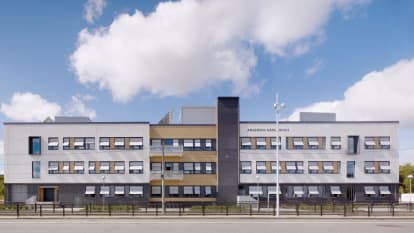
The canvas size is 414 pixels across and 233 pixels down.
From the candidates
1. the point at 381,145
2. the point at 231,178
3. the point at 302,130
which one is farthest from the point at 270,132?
the point at 381,145

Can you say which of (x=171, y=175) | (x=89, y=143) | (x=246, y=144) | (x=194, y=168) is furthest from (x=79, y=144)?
(x=246, y=144)

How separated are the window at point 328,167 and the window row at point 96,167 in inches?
1084

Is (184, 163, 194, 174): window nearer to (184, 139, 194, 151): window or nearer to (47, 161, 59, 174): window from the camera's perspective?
(184, 139, 194, 151): window

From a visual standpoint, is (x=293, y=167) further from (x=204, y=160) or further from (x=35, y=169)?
(x=35, y=169)

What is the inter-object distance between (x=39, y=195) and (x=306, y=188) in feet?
131

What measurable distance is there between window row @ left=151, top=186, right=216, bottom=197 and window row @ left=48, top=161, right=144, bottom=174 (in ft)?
14.2

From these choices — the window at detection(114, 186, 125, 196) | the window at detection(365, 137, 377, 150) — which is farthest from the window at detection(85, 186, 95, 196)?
the window at detection(365, 137, 377, 150)

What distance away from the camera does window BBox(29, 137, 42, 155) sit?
51441 millimetres

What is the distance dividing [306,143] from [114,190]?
29838 mm

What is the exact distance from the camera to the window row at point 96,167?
51094 mm

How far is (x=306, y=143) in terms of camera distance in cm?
5241
